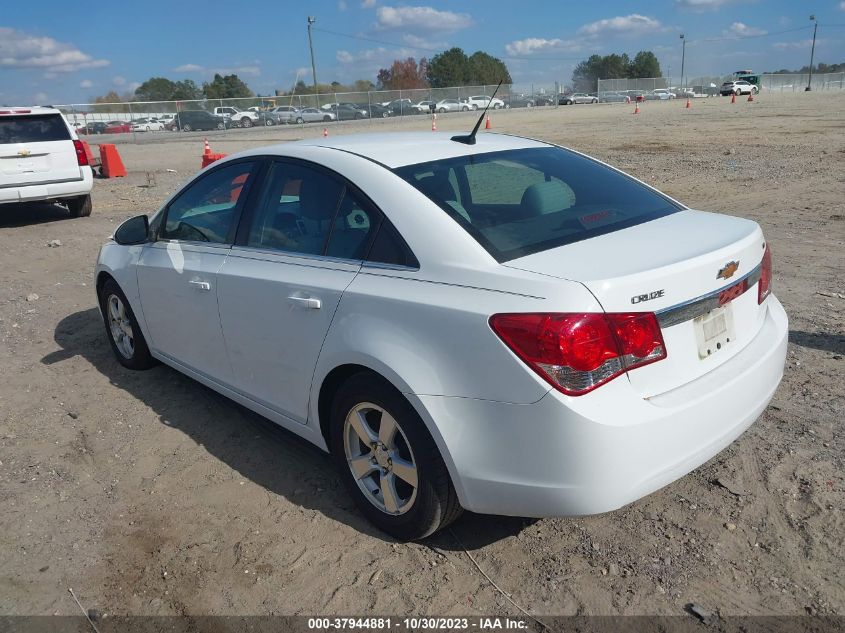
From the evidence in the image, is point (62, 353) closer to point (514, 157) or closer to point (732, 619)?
point (514, 157)

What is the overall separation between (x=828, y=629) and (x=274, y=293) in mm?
2575

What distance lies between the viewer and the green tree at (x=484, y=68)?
340 feet

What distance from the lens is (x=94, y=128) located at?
148 ft

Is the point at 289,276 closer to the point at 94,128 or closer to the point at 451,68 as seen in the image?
the point at 94,128

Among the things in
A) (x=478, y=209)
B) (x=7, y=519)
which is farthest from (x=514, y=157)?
(x=7, y=519)

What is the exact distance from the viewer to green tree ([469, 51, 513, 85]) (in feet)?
340

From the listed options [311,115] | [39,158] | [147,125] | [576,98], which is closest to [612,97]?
[576,98]

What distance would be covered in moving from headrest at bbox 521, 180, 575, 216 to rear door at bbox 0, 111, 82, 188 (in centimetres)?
1044

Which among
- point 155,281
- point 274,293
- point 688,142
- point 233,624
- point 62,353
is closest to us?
point 233,624

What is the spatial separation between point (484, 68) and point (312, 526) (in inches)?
4414

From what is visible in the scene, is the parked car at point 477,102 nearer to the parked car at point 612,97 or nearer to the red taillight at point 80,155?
the parked car at point 612,97

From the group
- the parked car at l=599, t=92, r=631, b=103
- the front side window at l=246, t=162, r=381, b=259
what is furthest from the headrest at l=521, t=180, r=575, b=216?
the parked car at l=599, t=92, r=631, b=103

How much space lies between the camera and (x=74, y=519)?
11.2 feet

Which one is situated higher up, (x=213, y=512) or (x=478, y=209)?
(x=478, y=209)
